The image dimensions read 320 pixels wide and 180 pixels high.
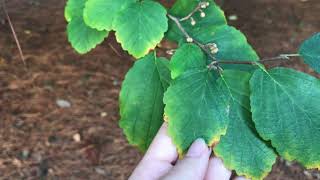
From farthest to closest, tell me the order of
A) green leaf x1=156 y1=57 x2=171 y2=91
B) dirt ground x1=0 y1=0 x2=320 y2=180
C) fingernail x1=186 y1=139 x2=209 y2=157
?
dirt ground x1=0 y1=0 x2=320 y2=180
green leaf x1=156 y1=57 x2=171 y2=91
fingernail x1=186 y1=139 x2=209 y2=157

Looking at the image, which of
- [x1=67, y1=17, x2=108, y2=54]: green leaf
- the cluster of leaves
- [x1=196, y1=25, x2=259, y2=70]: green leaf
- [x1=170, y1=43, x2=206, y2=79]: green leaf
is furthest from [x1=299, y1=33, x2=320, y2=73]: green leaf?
[x1=67, y1=17, x2=108, y2=54]: green leaf

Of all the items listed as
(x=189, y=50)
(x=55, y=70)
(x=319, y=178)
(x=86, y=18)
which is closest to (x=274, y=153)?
(x=189, y=50)

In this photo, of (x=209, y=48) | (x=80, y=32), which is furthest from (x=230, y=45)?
(x=80, y=32)

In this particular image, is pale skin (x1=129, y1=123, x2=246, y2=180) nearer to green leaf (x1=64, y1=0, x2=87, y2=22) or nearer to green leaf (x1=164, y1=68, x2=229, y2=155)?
green leaf (x1=164, y1=68, x2=229, y2=155)

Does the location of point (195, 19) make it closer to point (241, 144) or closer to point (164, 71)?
point (164, 71)

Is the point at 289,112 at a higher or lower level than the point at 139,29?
lower

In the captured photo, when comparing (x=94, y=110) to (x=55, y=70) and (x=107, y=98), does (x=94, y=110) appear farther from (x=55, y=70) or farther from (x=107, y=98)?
(x=55, y=70)

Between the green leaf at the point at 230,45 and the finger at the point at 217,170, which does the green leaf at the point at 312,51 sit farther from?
the finger at the point at 217,170
